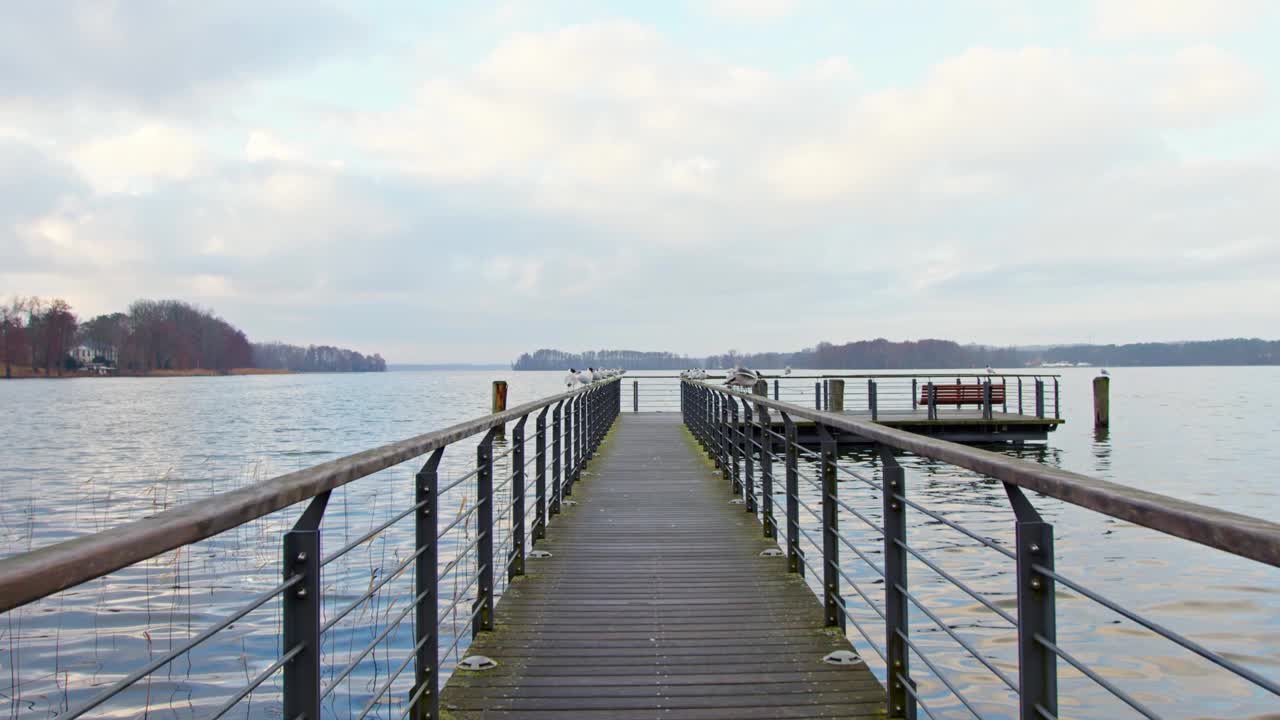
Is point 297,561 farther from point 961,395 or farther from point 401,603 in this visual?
point 961,395

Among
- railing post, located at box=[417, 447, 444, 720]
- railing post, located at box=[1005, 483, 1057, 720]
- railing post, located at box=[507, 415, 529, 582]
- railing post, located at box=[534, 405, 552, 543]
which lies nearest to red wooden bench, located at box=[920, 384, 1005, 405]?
railing post, located at box=[534, 405, 552, 543]

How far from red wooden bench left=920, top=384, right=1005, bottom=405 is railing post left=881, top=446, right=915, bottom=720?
1759cm

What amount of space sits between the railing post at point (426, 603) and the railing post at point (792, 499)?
2279 mm

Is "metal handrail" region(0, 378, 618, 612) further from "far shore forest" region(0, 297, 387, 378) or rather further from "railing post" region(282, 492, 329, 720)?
"far shore forest" region(0, 297, 387, 378)

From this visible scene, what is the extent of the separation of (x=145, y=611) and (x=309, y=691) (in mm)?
6363

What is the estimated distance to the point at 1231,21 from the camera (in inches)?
395

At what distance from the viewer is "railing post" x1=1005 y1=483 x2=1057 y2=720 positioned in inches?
73.3

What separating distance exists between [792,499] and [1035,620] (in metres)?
2.84

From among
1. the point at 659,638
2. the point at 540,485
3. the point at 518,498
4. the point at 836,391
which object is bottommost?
the point at 659,638

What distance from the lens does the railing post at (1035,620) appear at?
1.86 m

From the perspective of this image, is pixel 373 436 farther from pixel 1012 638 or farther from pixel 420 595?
pixel 420 595

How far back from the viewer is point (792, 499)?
15.4ft

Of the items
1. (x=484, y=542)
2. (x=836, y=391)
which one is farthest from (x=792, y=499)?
(x=836, y=391)

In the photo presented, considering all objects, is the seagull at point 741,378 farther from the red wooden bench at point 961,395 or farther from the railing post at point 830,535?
the railing post at point 830,535
